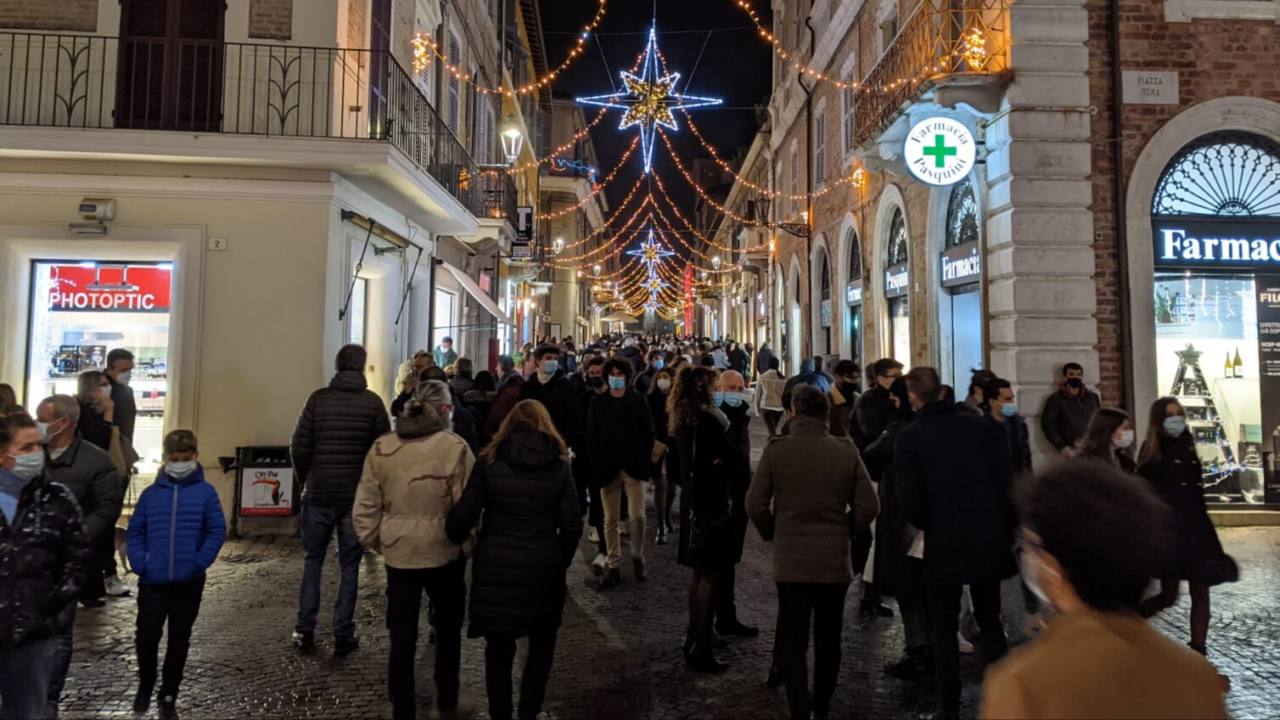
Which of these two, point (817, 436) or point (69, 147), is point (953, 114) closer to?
point (817, 436)

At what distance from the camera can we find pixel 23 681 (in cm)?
325

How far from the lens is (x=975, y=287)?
10.5 metres

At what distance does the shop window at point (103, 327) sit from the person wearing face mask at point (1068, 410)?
390 inches

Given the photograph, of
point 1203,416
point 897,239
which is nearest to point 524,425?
point 1203,416

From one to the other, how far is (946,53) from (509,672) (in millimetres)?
9496

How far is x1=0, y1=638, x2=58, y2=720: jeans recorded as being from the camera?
10.5 ft

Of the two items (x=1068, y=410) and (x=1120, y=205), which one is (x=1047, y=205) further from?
(x=1068, y=410)

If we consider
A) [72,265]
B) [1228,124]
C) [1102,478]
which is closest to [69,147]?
[72,265]

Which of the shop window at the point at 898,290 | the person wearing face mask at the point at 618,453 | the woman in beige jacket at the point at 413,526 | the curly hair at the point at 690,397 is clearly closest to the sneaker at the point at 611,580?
the person wearing face mask at the point at 618,453

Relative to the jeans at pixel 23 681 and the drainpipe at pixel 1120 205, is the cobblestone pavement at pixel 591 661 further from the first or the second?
the drainpipe at pixel 1120 205

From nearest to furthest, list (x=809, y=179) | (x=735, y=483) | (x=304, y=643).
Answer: (x=735, y=483), (x=304, y=643), (x=809, y=179)

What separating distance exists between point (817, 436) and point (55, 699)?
4.35m

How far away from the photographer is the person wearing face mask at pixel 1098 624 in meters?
1.43

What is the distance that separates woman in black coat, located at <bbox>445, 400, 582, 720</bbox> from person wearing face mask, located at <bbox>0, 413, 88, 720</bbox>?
167 centimetres
